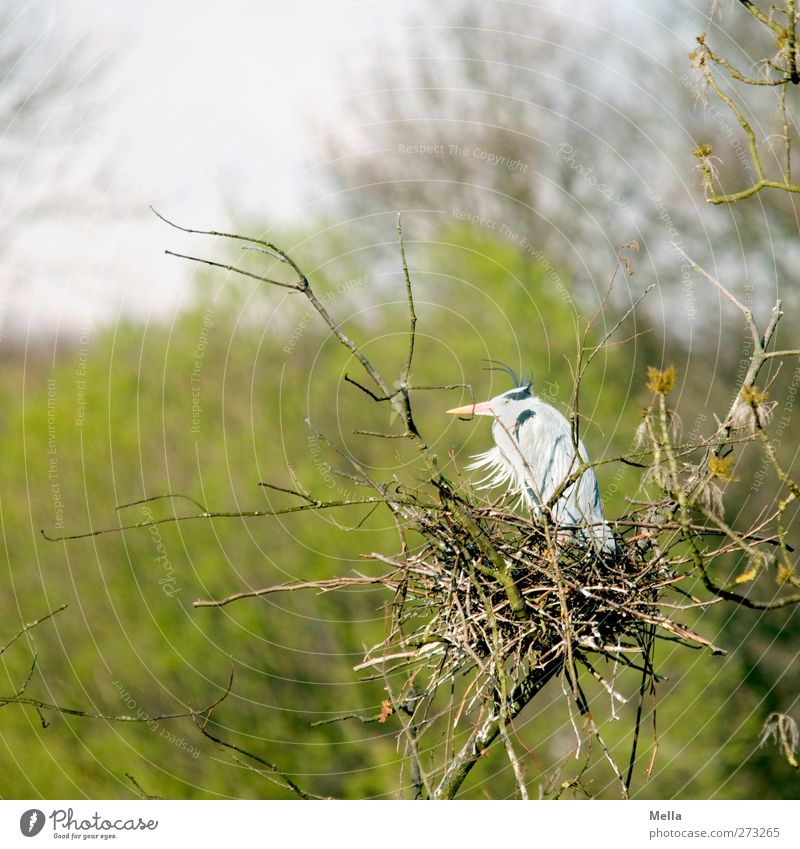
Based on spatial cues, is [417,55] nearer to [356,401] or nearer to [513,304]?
[513,304]

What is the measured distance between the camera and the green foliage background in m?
8.59

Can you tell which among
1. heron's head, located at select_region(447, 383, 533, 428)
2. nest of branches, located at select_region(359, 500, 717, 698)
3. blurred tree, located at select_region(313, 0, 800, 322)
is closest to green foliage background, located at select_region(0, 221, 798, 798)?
blurred tree, located at select_region(313, 0, 800, 322)

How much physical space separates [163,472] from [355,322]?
212 centimetres

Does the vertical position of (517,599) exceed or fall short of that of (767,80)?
it falls short

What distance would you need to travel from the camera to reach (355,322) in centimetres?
888

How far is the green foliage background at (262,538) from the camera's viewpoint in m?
8.59

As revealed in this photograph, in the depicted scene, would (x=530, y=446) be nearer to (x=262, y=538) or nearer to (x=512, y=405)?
(x=512, y=405)

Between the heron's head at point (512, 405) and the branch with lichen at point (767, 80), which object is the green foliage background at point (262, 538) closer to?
the heron's head at point (512, 405)

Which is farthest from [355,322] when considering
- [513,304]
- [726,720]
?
[726,720]

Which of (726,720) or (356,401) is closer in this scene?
(356,401)

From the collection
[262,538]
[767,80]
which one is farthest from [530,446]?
[262,538]

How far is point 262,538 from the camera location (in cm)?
896

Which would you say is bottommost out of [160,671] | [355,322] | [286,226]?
[160,671]

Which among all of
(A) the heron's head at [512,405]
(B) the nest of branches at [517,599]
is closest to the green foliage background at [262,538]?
(A) the heron's head at [512,405]
